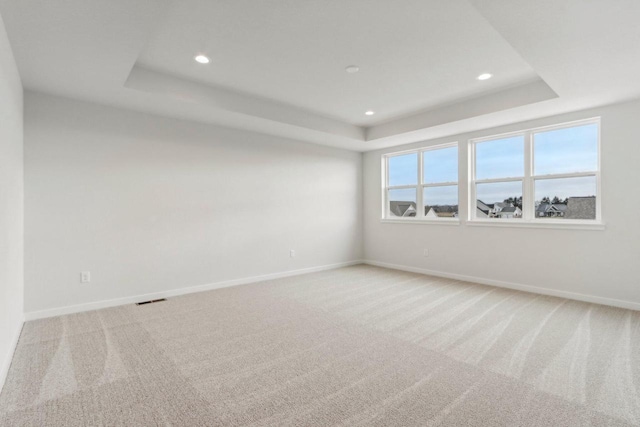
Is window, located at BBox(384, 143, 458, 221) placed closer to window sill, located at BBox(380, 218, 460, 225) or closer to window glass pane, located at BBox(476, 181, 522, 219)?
window sill, located at BBox(380, 218, 460, 225)

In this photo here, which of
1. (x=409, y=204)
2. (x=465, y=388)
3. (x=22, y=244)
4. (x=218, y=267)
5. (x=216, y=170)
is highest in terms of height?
(x=216, y=170)

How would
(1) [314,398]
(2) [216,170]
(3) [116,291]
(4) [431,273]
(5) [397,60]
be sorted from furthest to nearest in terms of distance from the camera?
(4) [431,273] → (2) [216,170] → (3) [116,291] → (5) [397,60] → (1) [314,398]

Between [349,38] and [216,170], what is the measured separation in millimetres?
2714

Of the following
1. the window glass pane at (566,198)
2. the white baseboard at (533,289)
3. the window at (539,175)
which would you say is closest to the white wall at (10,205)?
the white baseboard at (533,289)

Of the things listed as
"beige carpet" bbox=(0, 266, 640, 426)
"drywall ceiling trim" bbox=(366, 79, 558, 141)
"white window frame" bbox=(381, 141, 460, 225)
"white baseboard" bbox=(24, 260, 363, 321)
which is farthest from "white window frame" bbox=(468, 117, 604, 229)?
"white baseboard" bbox=(24, 260, 363, 321)

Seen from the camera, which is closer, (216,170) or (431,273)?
(216,170)

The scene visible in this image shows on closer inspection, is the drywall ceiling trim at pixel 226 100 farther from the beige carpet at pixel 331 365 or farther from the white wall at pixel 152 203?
the beige carpet at pixel 331 365

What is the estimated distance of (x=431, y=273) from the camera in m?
5.39

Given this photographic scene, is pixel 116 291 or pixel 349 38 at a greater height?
pixel 349 38

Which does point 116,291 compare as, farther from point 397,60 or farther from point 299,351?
point 397,60

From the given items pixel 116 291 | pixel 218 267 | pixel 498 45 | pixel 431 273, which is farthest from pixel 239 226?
pixel 498 45

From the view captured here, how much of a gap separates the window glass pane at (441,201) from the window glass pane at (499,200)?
1.22 feet

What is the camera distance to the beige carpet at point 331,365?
5.81 ft

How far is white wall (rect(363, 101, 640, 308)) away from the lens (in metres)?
3.58
